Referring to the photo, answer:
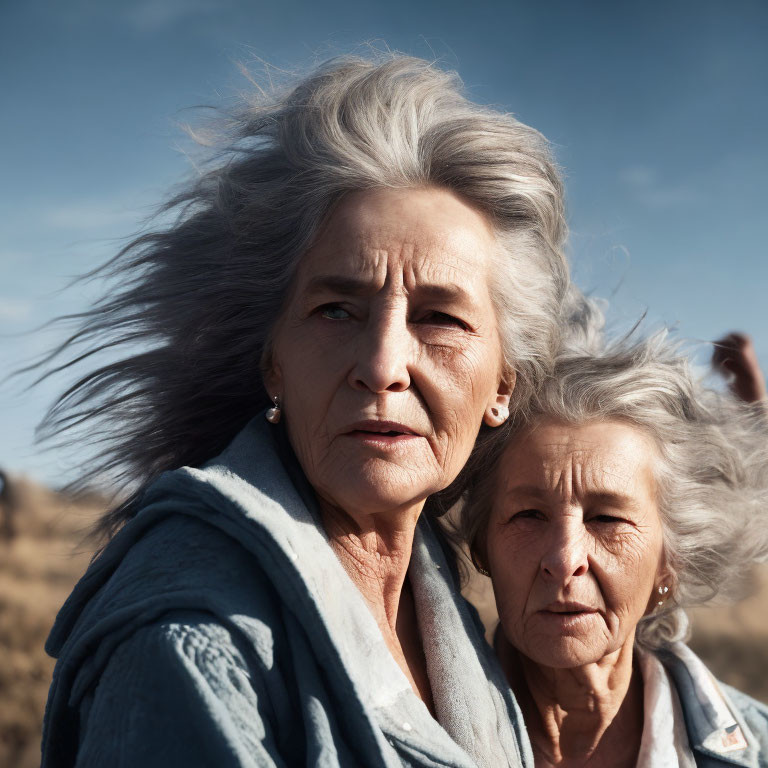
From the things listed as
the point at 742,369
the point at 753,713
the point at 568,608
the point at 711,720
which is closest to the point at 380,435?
the point at 568,608

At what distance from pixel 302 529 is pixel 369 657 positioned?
346mm

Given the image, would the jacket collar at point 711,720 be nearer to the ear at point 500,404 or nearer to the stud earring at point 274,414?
the ear at point 500,404

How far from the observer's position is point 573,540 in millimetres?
2701

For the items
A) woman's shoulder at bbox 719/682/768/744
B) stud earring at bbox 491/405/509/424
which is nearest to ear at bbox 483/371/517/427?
stud earring at bbox 491/405/509/424

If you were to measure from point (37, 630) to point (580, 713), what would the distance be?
1094cm

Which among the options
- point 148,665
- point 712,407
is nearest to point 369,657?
point 148,665

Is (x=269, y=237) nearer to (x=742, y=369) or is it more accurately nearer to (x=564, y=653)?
(x=564, y=653)

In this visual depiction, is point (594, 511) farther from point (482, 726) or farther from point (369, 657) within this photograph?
point (369, 657)

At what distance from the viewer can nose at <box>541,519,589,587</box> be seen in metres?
2.66

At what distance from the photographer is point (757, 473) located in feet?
11.0

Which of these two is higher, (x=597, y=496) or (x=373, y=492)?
(x=597, y=496)

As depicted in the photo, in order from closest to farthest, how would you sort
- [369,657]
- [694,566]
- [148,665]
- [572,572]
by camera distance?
Answer: [148,665]
[369,657]
[572,572]
[694,566]

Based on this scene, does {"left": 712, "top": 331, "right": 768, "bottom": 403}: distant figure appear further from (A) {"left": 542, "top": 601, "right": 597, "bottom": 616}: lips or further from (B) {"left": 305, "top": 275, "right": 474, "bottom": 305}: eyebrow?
(B) {"left": 305, "top": 275, "right": 474, "bottom": 305}: eyebrow

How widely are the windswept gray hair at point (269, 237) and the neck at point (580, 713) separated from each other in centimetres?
95
